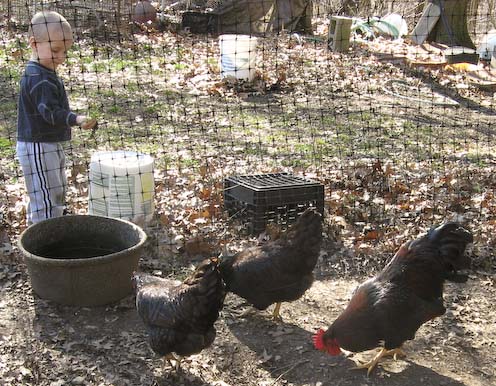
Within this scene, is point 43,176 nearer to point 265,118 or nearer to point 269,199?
point 269,199

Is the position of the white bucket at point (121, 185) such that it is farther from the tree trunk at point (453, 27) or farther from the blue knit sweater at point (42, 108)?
the tree trunk at point (453, 27)

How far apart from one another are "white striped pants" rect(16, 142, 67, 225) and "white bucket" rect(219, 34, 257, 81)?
5.85m

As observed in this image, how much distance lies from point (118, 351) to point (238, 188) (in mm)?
2109

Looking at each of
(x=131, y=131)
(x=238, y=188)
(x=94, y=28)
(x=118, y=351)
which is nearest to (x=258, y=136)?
(x=131, y=131)

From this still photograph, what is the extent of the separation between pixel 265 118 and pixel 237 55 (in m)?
1.81

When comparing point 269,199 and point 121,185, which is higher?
point 121,185

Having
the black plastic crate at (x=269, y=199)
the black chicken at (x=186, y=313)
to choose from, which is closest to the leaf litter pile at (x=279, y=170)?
the black plastic crate at (x=269, y=199)

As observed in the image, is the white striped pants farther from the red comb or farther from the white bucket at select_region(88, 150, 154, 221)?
the red comb

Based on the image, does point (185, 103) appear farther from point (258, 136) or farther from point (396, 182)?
point (396, 182)

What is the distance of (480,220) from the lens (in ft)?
19.8

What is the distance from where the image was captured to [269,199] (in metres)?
5.55

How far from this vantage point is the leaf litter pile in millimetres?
4020

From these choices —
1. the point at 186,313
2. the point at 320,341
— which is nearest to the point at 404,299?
the point at 320,341

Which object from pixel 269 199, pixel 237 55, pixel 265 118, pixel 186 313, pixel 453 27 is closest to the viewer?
pixel 186 313
